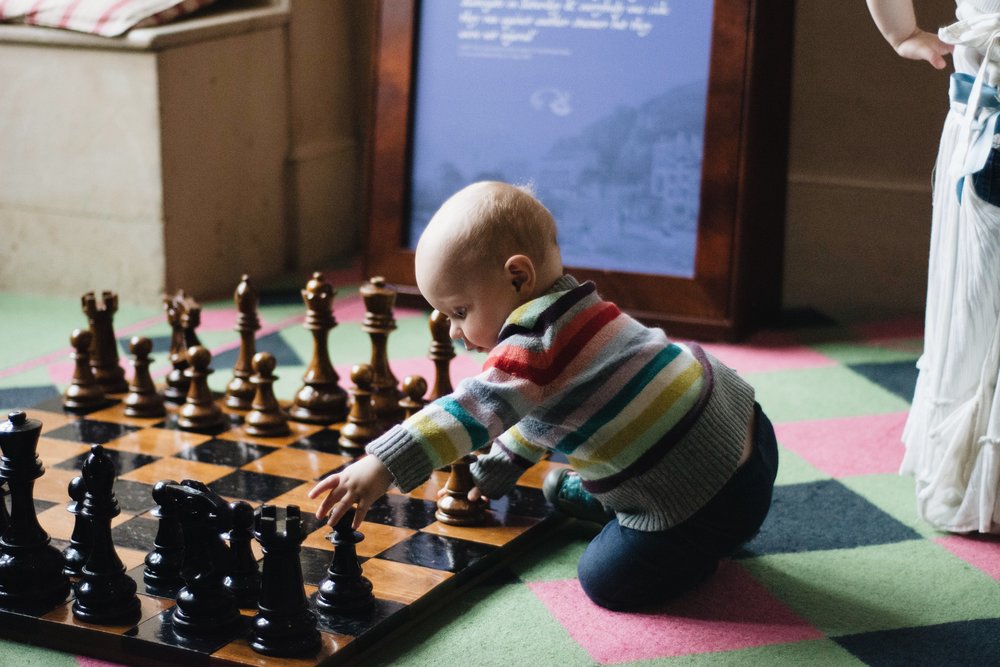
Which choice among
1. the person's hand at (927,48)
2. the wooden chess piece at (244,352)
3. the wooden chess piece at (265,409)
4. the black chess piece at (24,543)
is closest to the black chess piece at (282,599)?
the black chess piece at (24,543)

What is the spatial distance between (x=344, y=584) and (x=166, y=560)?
0.78 ft

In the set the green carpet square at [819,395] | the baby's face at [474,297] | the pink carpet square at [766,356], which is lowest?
the pink carpet square at [766,356]

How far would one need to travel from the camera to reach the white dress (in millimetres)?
1926

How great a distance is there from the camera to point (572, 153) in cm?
328

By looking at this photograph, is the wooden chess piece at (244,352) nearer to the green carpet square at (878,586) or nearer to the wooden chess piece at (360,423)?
the wooden chess piece at (360,423)

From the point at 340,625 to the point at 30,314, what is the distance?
2.13 m

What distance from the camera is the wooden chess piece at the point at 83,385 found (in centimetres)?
238

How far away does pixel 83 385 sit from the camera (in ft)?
7.84

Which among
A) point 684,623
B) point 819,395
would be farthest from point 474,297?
point 819,395

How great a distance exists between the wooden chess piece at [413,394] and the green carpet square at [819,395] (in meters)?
0.76

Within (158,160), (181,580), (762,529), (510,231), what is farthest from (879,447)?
(158,160)

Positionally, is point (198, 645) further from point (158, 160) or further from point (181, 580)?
point (158, 160)

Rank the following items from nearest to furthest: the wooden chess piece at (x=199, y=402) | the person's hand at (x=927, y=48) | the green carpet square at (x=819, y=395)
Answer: the person's hand at (x=927, y=48) → the wooden chess piece at (x=199, y=402) → the green carpet square at (x=819, y=395)

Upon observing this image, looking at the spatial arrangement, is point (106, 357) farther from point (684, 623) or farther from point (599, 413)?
point (684, 623)
